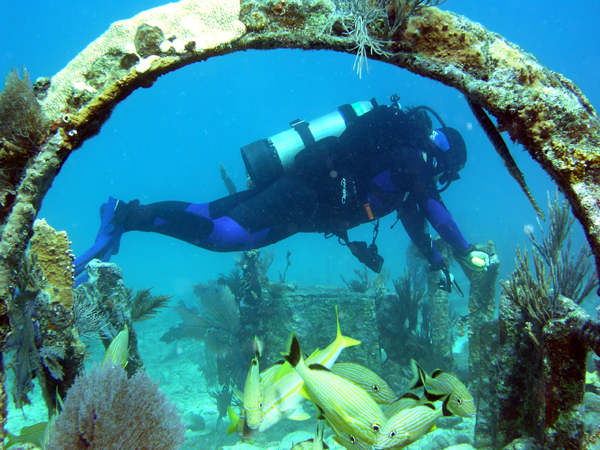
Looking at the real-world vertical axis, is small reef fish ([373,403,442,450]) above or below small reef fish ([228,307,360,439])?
below

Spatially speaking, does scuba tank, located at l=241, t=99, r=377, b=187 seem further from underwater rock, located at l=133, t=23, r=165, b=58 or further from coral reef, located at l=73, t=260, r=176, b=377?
underwater rock, located at l=133, t=23, r=165, b=58

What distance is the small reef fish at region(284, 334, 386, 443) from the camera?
5.24ft

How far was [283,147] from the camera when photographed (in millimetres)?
5641

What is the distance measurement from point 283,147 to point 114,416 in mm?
4718

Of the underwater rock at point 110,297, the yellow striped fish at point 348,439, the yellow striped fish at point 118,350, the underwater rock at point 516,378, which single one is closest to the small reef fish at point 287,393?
the yellow striped fish at point 348,439

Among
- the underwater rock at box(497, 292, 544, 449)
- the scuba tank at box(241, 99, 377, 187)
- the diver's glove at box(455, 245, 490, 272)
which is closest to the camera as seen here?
the underwater rock at box(497, 292, 544, 449)

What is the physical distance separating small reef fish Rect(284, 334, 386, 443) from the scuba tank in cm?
432

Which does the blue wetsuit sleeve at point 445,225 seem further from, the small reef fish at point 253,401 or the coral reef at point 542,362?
the small reef fish at point 253,401

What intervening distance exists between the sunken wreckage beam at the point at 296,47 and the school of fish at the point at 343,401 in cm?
127

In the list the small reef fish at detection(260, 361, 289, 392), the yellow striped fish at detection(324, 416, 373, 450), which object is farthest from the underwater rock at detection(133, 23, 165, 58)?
the yellow striped fish at detection(324, 416, 373, 450)

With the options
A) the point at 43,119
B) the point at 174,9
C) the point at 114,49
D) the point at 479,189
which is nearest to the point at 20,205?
the point at 43,119

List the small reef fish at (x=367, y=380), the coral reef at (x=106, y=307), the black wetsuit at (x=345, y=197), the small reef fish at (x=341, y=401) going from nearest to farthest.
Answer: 1. the small reef fish at (x=341, y=401)
2. the small reef fish at (x=367, y=380)
3. the coral reef at (x=106, y=307)
4. the black wetsuit at (x=345, y=197)

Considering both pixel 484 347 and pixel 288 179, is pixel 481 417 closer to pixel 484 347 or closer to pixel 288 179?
pixel 484 347

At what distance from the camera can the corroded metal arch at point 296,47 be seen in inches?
58.6
